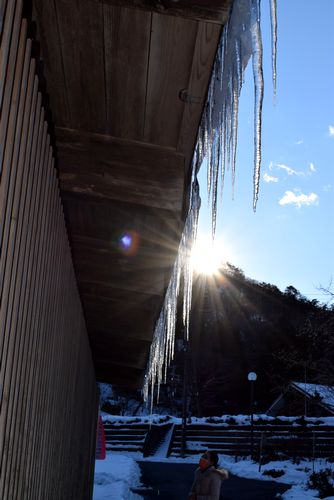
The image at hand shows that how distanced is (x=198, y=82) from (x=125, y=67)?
0.34 m

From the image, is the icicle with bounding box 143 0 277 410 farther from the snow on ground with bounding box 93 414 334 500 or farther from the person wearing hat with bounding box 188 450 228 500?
the snow on ground with bounding box 93 414 334 500

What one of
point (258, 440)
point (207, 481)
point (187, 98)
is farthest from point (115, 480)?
point (187, 98)

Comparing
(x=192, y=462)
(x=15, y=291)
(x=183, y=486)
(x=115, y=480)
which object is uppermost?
(x=15, y=291)

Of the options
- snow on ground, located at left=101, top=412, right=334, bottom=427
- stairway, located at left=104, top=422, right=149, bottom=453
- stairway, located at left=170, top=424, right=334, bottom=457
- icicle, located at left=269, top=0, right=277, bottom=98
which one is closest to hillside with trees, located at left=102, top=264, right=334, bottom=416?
snow on ground, located at left=101, top=412, right=334, bottom=427

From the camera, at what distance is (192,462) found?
27.8 m

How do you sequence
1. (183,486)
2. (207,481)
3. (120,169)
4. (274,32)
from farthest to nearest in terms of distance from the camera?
1. (183,486)
2. (207,481)
3. (120,169)
4. (274,32)

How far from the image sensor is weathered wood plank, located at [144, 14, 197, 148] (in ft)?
6.87

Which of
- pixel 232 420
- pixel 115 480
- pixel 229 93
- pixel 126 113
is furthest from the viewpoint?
pixel 232 420

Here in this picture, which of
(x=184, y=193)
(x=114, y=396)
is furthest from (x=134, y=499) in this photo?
(x=114, y=396)

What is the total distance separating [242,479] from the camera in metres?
21.5

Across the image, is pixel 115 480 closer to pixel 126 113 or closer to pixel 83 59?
pixel 126 113

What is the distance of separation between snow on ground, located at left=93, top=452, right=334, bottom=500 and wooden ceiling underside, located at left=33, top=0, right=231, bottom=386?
1096 cm

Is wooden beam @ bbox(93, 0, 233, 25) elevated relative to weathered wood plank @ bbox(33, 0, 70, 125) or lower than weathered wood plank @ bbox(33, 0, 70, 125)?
lower

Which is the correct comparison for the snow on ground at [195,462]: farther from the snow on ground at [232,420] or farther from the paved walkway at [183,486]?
the paved walkway at [183,486]
